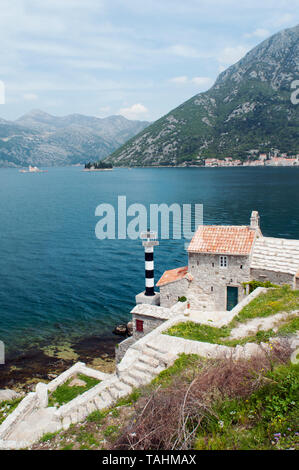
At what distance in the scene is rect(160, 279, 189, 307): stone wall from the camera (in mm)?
25484

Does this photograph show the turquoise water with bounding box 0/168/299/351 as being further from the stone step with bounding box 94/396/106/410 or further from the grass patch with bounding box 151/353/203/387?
the grass patch with bounding box 151/353/203/387

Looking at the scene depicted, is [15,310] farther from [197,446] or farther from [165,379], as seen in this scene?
[197,446]

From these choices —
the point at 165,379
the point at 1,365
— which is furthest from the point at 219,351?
the point at 1,365

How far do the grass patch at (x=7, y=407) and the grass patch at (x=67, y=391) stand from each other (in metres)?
1.90

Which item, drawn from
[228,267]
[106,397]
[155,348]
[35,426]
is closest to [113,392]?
[106,397]

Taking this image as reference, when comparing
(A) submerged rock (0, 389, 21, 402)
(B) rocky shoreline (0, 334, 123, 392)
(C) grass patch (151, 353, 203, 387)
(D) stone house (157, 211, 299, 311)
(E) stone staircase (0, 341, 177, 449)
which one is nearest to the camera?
(C) grass patch (151, 353, 203, 387)

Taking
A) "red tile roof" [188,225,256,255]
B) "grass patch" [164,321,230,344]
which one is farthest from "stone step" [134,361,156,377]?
"red tile roof" [188,225,256,255]

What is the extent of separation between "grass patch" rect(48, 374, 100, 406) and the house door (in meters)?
11.0

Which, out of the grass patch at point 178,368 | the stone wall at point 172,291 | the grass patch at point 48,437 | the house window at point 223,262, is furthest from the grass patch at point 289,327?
the grass patch at point 48,437

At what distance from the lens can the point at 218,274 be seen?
25.0 m

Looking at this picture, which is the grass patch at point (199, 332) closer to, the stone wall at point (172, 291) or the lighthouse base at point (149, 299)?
the stone wall at point (172, 291)

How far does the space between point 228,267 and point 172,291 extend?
4.64 m

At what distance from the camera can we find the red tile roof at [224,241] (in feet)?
79.6

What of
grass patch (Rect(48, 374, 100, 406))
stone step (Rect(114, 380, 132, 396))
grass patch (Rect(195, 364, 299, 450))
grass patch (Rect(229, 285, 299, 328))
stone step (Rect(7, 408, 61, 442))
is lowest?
grass patch (Rect(48, 374, 100, 406))
